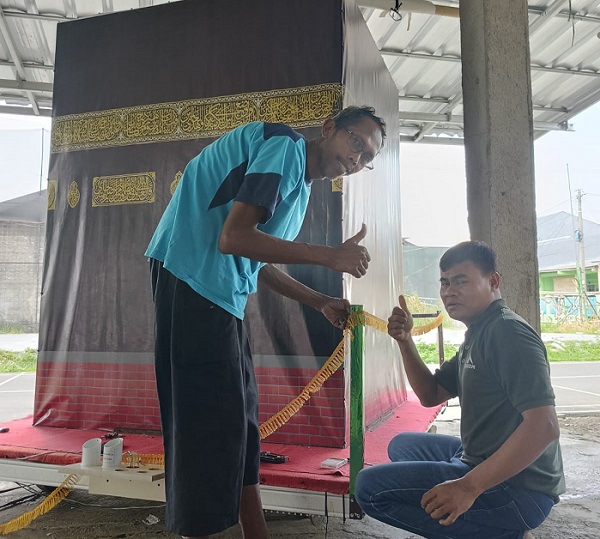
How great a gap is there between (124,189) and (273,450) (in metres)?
2.17

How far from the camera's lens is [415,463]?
1.79 m

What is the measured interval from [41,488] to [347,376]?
215 cm

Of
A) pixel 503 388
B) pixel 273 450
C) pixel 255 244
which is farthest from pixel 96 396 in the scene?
pixel 503 388

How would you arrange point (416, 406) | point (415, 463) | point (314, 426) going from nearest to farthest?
point (415, 463) → point (314, 426) → point (416, 406)

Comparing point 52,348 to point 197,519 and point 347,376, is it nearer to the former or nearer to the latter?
point 347,376

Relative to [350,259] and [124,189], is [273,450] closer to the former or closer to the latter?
[350,259]

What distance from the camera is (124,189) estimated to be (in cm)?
388

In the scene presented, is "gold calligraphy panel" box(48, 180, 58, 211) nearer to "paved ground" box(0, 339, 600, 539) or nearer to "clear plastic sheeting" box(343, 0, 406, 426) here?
"paved ground" box(0, 339, 600, 539)

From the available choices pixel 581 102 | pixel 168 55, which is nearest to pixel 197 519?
pixel 168 55

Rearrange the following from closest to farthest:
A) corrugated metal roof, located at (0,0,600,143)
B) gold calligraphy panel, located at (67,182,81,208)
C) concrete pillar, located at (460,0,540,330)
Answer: concrete pillar, located at (460,0,540,330) → gold calligraphy panel, located at (67,182,81,208) → corrugated metal roof, located at (0,0,600,143)

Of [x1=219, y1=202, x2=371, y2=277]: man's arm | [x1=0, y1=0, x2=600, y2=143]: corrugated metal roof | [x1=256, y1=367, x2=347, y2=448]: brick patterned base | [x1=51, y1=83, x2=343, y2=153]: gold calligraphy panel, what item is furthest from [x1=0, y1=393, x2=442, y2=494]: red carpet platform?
[x1=0, y1=0, x2=600, y2=143]: corrugated metal roof

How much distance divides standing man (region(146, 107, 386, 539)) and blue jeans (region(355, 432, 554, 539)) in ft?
1.44

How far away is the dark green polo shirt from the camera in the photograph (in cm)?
157

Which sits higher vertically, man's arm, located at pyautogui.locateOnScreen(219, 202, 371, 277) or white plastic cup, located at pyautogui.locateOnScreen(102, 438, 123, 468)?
man's arm, located at pyautogui.locateOnScreen(219, 202, 371, 277)
